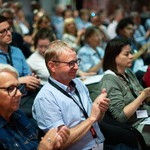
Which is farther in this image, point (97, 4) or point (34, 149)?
point (97, 4)

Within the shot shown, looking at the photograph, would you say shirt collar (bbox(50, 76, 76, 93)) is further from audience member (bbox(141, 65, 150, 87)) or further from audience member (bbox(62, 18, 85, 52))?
audience member (bbox(62, 18, 85, 52))

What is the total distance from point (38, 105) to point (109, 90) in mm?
720

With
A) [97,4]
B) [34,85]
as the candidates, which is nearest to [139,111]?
[34,85]

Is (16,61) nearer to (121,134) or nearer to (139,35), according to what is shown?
(121,134)

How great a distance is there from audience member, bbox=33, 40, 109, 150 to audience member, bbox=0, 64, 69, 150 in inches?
5.8

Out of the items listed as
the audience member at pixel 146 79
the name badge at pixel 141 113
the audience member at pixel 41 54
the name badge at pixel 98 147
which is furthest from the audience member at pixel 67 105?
the audience member at pixel 41 54

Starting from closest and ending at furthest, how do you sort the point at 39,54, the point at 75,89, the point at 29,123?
the point at 29,123
the point at 75,89
the point at 39,54

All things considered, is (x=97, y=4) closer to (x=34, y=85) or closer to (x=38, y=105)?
(x=34, y=85)

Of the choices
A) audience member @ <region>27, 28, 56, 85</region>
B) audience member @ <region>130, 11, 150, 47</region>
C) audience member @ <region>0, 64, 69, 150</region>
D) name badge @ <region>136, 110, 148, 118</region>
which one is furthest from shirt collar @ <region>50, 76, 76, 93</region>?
audience member @ <region>130, 11, 150, 47</region>

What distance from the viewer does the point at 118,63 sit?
9.07ft

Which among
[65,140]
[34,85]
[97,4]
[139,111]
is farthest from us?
[97,4]

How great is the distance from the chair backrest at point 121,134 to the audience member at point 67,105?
0.21 meters

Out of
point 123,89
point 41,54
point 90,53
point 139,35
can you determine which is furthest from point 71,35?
point 123,89

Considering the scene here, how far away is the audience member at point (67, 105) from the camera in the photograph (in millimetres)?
1988
